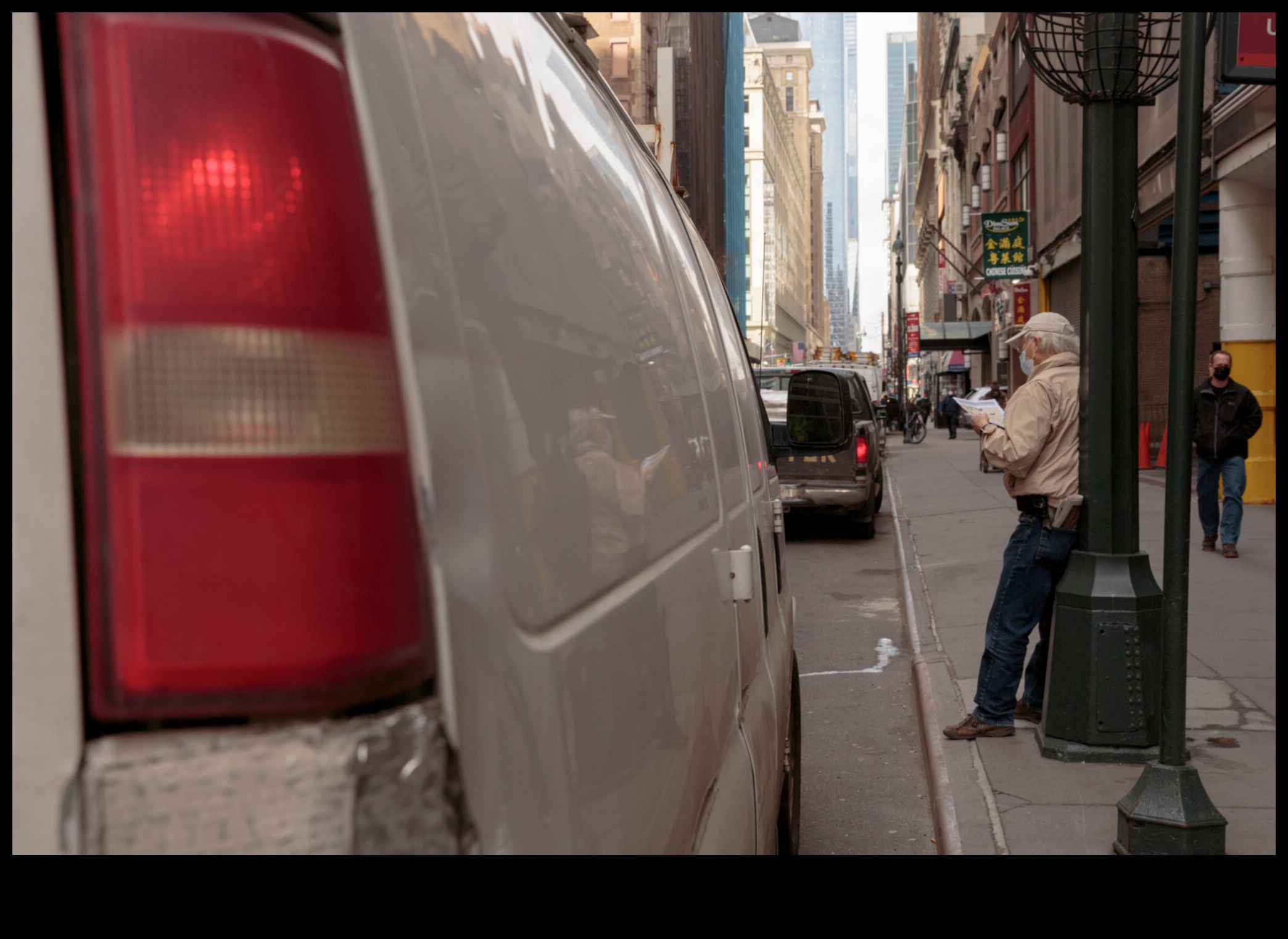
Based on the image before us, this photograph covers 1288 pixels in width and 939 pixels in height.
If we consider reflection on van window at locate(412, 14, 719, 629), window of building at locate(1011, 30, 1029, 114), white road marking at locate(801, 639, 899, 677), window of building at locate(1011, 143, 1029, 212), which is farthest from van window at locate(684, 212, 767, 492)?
window of building at locate(1011, 143, 1029, 212)

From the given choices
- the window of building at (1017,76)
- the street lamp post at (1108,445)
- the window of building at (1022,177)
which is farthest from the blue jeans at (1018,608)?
the window of building at (1022,177)

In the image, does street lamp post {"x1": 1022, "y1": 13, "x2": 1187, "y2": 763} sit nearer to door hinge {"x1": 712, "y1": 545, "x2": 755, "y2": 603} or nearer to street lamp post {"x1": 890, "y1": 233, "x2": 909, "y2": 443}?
door hinge {"x1": 712, "y1": 545, "x2": 755, "y2": 603}

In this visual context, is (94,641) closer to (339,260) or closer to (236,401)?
(236,401)

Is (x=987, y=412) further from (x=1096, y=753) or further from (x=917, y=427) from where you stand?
(x=917, y=427)

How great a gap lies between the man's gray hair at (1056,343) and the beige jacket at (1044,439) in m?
0.15

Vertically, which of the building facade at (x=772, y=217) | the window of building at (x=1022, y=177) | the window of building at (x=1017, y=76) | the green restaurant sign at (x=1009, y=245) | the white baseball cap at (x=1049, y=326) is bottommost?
the white baseball cap at (x=1049, y=326)

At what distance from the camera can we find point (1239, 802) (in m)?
4.65

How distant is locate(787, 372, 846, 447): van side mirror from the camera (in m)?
4.39

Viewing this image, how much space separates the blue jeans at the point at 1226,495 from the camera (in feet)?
35.8

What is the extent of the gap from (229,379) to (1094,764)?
4.92m

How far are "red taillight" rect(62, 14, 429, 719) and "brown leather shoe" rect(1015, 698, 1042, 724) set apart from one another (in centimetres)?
547

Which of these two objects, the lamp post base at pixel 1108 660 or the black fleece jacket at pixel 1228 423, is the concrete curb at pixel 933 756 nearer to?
the lamp post base at pixel 1108 660
